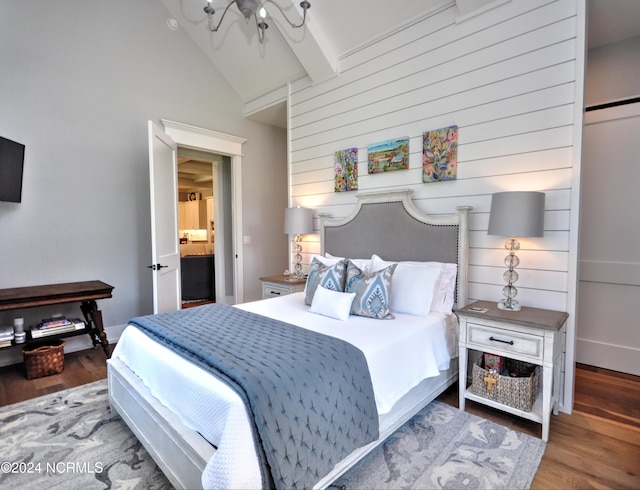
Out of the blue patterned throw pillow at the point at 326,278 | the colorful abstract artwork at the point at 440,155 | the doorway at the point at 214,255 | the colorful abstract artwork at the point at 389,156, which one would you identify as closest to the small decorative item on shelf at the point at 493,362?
the blue patterned throw pillow at the point at 326,278

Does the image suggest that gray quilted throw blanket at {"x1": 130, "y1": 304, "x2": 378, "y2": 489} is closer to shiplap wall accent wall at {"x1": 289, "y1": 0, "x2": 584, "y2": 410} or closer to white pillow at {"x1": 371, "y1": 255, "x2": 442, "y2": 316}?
white pillow at {"x1": 371, "y1": 255, "x2": 442, "y2": 316}

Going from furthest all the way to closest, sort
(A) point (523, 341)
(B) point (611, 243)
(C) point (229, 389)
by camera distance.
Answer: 1. (B) point (611, 243)
2. (A) point (523, 341)
3. (C) point (229, 389)

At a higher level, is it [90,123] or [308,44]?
[308,44]

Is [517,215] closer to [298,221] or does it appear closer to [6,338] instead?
[298,221]

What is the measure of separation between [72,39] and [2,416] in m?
3.45

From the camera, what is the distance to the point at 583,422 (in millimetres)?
2195

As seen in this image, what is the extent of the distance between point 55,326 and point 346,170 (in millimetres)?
3158

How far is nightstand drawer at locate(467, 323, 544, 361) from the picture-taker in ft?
6.66

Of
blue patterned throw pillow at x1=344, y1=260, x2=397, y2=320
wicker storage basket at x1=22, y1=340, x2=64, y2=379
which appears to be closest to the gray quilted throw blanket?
blue patterned throw pillow at x1=344, y1=260, x2=397, y2=320

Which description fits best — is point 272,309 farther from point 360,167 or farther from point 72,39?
point 72,39

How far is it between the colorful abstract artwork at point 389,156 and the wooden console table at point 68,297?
2.83 meters

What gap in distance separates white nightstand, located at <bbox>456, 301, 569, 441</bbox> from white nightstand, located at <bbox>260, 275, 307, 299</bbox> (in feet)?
5.90

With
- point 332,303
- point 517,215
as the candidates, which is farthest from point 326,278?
point 517,215

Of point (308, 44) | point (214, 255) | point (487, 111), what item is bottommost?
point (214, 255)
